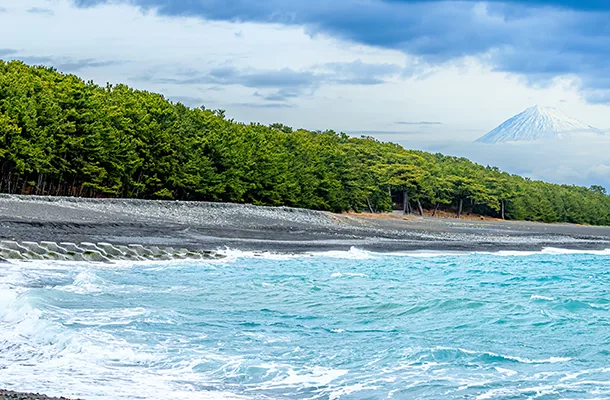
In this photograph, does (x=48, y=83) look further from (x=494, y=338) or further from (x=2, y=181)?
(x=494, y=338)

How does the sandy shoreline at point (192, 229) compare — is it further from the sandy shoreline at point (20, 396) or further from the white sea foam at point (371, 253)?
the sandy shoreline at point (20, 396)

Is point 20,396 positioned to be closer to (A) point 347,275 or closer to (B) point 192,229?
(A) point 347,275

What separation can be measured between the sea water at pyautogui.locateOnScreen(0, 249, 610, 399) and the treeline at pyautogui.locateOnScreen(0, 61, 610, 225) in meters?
31.5

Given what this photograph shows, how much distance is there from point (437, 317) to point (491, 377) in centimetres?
631

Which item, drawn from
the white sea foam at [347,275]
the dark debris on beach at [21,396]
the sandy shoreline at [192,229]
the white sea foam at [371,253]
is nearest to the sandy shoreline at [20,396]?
the dark debris on beach at [21,396]

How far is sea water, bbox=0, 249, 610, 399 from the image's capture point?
11445 mm

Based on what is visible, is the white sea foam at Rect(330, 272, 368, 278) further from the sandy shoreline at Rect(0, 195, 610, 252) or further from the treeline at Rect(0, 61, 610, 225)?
the treeline at Rect(0, 61, 610, 225)

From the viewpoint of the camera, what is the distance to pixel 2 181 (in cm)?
5903

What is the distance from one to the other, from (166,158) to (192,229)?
82.4 feet

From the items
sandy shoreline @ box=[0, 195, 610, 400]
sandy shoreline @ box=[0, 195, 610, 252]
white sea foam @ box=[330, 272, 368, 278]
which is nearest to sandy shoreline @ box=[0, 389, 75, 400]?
white sea foam @ box=[330, 272, 368, 278]

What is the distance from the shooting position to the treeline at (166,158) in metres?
56.3

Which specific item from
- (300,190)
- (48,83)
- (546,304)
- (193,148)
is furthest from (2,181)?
(546,304)

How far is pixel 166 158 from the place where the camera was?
6656 cm

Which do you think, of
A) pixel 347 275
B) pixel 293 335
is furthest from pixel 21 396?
pixel 347 275
